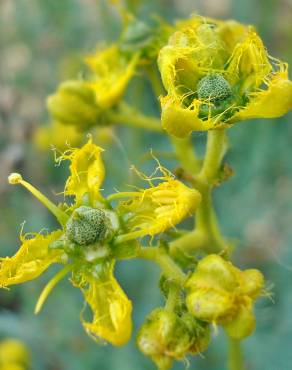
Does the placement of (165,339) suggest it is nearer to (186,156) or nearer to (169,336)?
(169,336)

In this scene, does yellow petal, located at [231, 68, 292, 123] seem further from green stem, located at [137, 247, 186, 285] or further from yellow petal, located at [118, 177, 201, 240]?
green stem, located at [137, 247, 186, 285]

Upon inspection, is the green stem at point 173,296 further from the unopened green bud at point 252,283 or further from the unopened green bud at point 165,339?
the unopened green bud at point 252,283

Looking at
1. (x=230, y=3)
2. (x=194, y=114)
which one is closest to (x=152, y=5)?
(x=230, y=3)

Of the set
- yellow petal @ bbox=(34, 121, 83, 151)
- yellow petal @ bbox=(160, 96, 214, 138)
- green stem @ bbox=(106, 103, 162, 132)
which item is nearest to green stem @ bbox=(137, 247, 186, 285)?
yellow petal @ bbox=(160, 96, 214, 138)

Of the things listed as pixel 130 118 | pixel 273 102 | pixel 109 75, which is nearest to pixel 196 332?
pixel 273 102

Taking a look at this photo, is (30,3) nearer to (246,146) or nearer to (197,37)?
(246,146)

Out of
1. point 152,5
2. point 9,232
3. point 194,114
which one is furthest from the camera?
point 152,5
